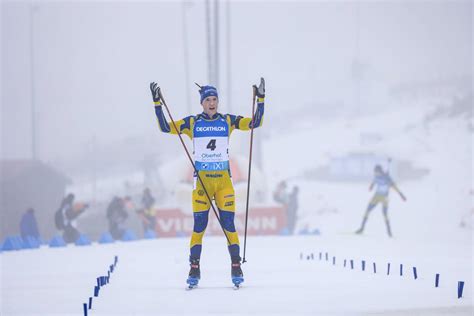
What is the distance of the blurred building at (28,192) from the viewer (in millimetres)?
31641

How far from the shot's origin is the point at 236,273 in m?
7.78

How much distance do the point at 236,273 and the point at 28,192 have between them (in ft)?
87.1

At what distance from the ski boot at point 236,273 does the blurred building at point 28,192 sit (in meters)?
24.6

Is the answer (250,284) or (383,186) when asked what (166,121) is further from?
(383,186)

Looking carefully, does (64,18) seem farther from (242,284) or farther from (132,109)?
(242,284)

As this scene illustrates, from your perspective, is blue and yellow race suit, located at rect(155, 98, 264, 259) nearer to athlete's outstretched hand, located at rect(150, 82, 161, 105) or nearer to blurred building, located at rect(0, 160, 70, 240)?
athlete's outstretched hand, located at rect(150, 82, 161, 105)

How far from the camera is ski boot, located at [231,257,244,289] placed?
7.70 meters

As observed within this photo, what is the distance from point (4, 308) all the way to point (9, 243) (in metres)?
9.71

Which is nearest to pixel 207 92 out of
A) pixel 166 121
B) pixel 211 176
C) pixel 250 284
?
pixel 166 121

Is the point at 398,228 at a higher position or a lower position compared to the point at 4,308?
lower

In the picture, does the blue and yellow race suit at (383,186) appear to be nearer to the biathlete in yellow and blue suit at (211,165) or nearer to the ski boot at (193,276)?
the biathlete in yellow and blue suit at (211,165)

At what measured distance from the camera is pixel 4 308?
6.99 metres

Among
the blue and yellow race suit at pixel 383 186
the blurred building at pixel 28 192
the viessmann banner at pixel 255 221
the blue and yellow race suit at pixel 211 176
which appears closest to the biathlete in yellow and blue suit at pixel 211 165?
the blue and yellow race suit at pixel 211 176

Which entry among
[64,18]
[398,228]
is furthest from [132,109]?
[398,228]
